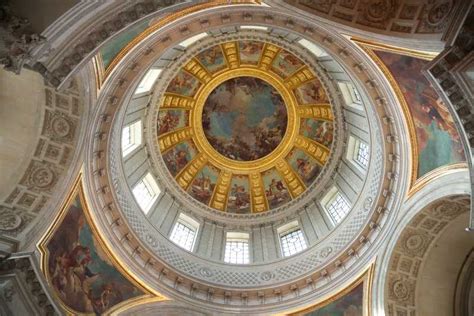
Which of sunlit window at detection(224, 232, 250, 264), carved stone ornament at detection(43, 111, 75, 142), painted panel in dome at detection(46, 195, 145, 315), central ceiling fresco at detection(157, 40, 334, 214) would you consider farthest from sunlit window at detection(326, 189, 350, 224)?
carved stone ornament at detection(43, 111, 75, 142)

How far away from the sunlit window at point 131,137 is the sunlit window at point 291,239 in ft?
27.2

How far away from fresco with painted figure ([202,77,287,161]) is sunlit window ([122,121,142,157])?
564 cm

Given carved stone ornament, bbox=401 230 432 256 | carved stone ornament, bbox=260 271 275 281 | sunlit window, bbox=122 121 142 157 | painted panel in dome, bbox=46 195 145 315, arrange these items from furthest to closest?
sunlit window, bbox=122 121 142 157 → carved stone ornament, bbox=260 271 275 281 → carved stone ornament, bbox=401 230 432 256 → painted panel in dome, bbox=46 195 145 315

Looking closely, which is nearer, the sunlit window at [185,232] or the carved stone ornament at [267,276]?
the carved stone ornament at [267,276]

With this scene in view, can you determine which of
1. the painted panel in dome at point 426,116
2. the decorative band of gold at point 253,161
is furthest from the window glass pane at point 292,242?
the painted panel in dome at point 426,116

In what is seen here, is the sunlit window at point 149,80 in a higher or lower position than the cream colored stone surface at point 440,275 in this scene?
higher

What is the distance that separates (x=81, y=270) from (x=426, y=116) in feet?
39.1

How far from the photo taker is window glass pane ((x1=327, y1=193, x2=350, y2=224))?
19.2m

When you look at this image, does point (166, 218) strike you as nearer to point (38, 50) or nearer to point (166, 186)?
point (166, 186)

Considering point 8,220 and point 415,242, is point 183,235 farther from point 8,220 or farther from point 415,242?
point 415,242

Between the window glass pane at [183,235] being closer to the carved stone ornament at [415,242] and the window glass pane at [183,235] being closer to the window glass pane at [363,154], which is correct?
the window glass pane at [363,154]

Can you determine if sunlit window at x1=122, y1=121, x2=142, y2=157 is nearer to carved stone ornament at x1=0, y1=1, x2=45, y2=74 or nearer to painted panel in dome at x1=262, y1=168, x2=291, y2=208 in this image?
painted panel in dome at x1=262, y1=168, x2=291, y2=208

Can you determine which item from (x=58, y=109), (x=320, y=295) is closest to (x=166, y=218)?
(x=320, y=295)

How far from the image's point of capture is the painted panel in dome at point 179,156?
76.3 ft
